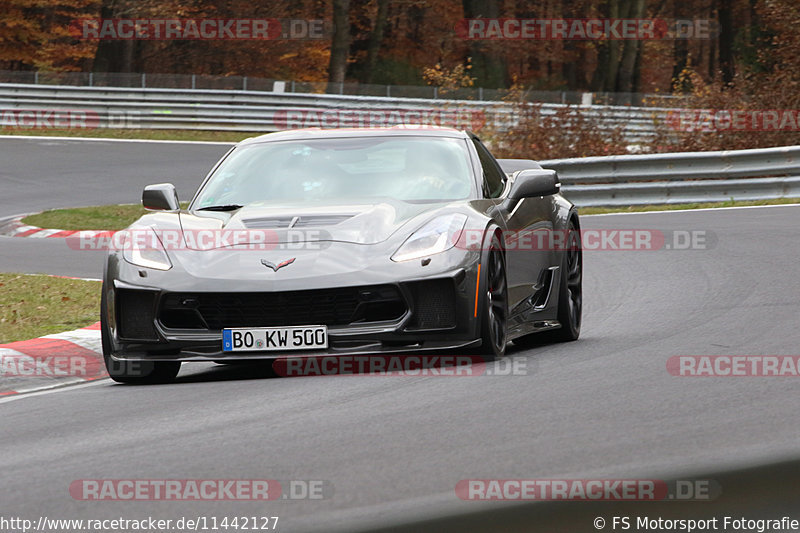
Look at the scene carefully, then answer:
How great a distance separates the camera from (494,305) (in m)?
7.29

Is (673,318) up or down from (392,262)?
down

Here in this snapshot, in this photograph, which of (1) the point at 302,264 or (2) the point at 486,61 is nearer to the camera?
(1) the point at 302,264

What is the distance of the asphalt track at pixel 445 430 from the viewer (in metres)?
3.84

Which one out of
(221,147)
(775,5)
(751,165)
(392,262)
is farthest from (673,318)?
(221,147)

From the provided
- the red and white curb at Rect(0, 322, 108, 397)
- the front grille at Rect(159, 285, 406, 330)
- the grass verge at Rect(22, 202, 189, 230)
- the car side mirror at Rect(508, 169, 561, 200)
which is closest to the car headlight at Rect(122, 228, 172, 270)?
the front grille at Rect(159, 285, 406, 330)

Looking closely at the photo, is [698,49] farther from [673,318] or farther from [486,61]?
[673,318]

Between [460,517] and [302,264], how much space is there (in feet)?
14.0

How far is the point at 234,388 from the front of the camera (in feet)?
22.8
